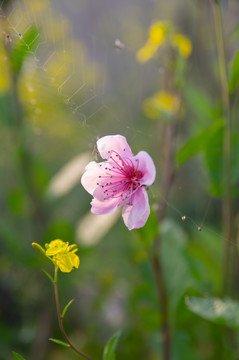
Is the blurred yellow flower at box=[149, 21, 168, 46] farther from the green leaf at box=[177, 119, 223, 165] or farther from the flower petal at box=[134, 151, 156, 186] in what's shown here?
the flower petal at box=[134, 151, 156, 186]

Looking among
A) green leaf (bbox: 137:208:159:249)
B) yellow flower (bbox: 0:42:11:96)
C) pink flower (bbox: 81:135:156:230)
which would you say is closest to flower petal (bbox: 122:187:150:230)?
pink flower (bbox: 81:135:156:230)

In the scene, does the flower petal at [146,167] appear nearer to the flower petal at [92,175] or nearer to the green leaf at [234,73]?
the flower petal at [92,175]

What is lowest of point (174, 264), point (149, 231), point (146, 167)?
point (174, 264)

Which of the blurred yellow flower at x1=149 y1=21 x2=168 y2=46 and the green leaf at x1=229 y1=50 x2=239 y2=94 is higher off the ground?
the blurred yellow flower at x1=149 y1=21 x2=168 y2=46

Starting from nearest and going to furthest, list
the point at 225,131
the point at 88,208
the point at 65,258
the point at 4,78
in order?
1. the point at 65,258
2. the point at 225,131
3. the point at 4,78
4. the point at 88,208

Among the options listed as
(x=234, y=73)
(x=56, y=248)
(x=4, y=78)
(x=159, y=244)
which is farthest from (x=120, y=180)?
(x=4, y=78)

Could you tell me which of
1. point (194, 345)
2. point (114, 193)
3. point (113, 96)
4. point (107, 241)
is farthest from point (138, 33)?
point (114, 193)

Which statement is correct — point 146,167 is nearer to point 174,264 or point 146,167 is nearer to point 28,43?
point 28,43
